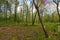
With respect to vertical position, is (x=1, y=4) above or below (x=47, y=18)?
above

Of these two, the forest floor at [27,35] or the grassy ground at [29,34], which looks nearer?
the forest floor at [27,35]

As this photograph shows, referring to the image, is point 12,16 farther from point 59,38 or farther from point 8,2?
point 59,38

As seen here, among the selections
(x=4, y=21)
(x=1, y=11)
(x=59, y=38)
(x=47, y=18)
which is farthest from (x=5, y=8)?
(x=59, y=38)

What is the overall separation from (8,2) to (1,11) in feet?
10.0

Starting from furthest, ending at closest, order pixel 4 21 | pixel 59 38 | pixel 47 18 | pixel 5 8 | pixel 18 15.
A: 1. pixel 47 18
2. pixel 18 15
3. pixel 5 8
4. pixel 4 21
5. pixel 59 38

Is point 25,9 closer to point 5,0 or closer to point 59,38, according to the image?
point 5,0

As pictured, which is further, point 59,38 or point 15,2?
point 15,2

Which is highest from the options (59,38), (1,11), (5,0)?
(5,0)

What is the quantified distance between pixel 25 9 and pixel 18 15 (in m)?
5.61

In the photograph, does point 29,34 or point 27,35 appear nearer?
point 27,35

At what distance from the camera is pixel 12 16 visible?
3478 centimetres

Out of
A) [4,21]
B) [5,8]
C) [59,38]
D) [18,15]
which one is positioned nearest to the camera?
[59,38]

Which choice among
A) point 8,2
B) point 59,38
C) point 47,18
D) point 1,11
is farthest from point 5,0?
point 59,38

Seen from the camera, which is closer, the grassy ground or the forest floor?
the forest floor
